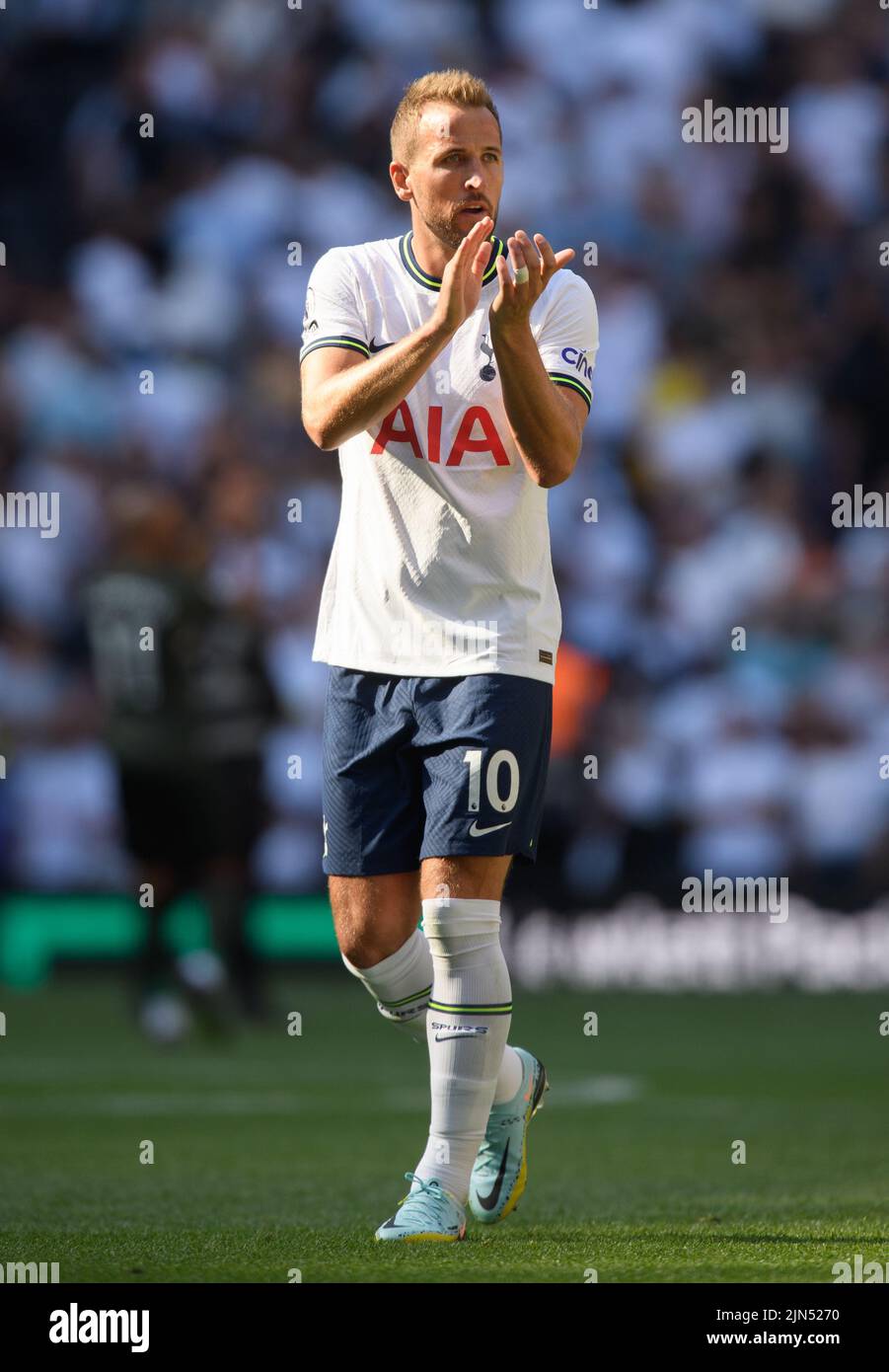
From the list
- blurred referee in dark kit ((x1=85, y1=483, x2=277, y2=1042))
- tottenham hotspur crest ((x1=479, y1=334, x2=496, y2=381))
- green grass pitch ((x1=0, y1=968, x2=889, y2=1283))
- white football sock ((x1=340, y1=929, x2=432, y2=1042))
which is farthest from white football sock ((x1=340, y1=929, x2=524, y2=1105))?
blurred referee in dark kit ((x1=85, y1=483, x2=277, y2=1042))

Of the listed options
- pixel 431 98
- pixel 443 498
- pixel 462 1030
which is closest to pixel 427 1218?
pixel 462 1030

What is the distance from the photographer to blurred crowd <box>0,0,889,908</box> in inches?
506

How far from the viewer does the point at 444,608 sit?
4410 millimetres

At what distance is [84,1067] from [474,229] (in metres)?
5.38

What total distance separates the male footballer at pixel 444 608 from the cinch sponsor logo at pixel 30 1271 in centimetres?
67

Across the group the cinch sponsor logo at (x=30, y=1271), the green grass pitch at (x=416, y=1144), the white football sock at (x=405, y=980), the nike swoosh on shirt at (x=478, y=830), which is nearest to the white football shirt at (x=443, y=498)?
A: the nike swoosh on shirt at (x=478, y=830)

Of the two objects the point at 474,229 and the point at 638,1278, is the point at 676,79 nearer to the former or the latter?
the point at 474,229

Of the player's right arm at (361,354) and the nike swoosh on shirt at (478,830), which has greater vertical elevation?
the player's right arm at (361,354)

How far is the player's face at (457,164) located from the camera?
4281mm

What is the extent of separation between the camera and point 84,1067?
8648mm

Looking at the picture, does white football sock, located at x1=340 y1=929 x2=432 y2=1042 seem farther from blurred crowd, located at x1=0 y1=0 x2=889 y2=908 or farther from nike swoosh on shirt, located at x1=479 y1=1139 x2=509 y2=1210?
blurred crowd, located at x1=0 y1=0 x2=889 y2=908

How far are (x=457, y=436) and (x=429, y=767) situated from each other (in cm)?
68

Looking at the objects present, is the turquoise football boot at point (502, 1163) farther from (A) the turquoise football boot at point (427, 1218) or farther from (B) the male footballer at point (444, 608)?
(A) the turquoise football boot at point (427, 1218)
